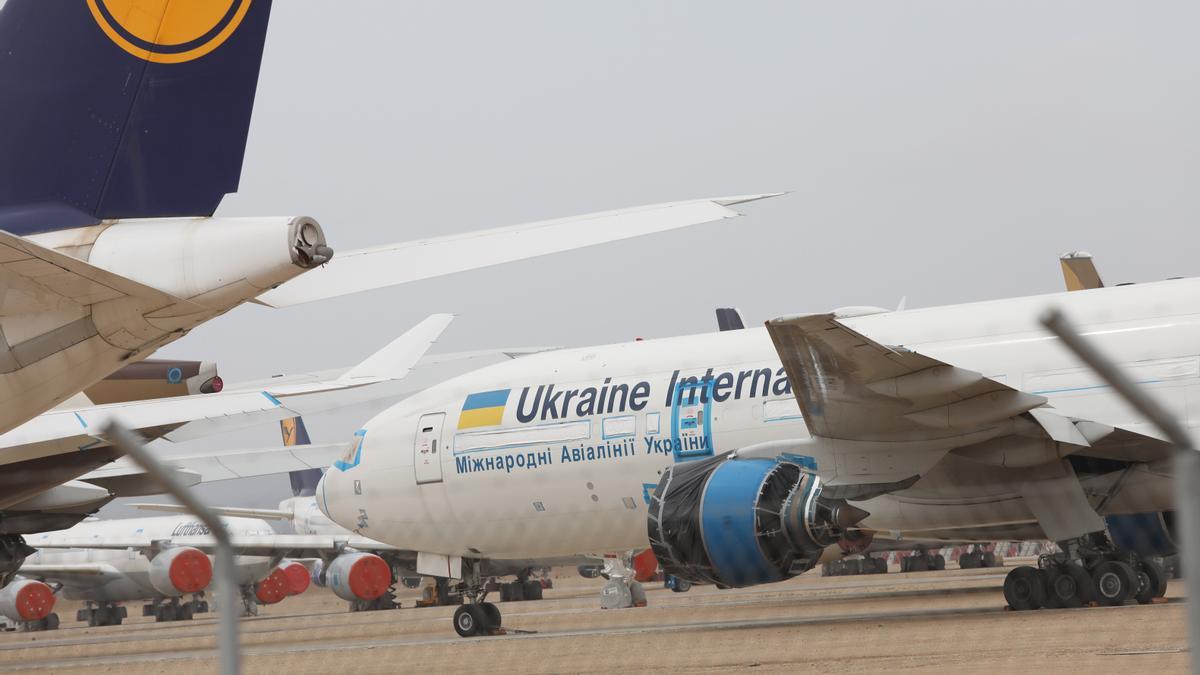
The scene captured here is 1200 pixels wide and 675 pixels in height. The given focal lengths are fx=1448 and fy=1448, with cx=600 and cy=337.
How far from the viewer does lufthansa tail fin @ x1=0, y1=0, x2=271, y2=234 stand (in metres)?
7.69

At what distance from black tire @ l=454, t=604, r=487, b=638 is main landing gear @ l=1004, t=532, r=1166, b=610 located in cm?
565

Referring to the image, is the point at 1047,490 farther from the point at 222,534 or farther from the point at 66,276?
the point at 222,534

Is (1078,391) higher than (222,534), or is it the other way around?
(1078,391)

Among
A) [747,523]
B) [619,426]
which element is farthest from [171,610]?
[747,523]

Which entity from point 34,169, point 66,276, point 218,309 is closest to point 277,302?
point 218,309

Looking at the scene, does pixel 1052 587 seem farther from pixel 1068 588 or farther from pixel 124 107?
pixel 124 107

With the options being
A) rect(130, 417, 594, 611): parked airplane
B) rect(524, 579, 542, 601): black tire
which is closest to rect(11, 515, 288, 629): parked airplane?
rect(130, 417, 594, 611): parked airplane

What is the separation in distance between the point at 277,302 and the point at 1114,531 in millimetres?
9417

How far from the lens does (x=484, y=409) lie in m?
16.1

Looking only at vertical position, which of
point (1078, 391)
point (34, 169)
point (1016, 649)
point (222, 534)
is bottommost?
point (1016, 649)

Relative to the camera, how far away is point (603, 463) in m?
15.0

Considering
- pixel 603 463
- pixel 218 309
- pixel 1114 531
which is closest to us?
pixel 218 309

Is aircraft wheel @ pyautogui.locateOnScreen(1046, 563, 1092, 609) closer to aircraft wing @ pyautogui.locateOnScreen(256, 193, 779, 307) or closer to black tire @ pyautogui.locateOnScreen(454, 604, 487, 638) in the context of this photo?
black tire @ pyautogui.locateOnScreen(454, 604, 487, 638)

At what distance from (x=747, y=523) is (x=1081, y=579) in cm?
354
